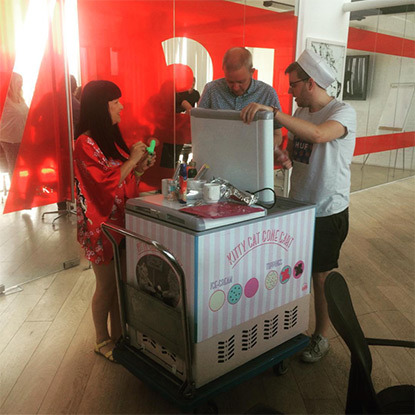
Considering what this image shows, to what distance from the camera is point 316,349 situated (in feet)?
8.04

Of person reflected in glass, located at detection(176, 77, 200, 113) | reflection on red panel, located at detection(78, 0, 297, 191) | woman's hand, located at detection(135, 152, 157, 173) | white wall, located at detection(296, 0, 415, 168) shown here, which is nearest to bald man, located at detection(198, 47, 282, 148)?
woman's hand, located at detection(135, 152, 157, 173)

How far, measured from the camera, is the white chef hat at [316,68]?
7.04ft

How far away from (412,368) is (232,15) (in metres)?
3.65

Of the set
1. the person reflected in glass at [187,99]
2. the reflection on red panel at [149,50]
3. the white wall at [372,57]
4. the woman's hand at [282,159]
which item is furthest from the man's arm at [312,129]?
the white wall at [372,57]

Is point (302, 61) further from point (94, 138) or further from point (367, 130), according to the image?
point (367, 130)

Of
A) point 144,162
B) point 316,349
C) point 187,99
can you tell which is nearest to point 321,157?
point 144,162

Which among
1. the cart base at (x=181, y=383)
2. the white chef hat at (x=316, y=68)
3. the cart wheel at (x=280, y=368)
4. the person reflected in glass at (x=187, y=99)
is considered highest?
the white chef hat at (x=316, y=68)

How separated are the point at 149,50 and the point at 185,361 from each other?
2780mm

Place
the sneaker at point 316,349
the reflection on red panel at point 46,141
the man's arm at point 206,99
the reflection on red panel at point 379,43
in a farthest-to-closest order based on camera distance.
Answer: the reflection on red panel at point 379,43 < the reflection on red panel at point 46,141 < the man's arm at point 206,99 < the sneaker at point 316,349

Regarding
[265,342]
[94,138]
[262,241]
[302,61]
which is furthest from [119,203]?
[302,61]

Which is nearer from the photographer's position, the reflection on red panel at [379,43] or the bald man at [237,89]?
the bald man at [237,89]

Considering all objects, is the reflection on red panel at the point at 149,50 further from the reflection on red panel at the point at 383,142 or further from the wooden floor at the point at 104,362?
the reflection on red panel at the point at 383,142

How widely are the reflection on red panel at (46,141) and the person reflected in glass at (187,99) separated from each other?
3.44ft

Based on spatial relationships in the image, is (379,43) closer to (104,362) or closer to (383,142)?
(383,142)
